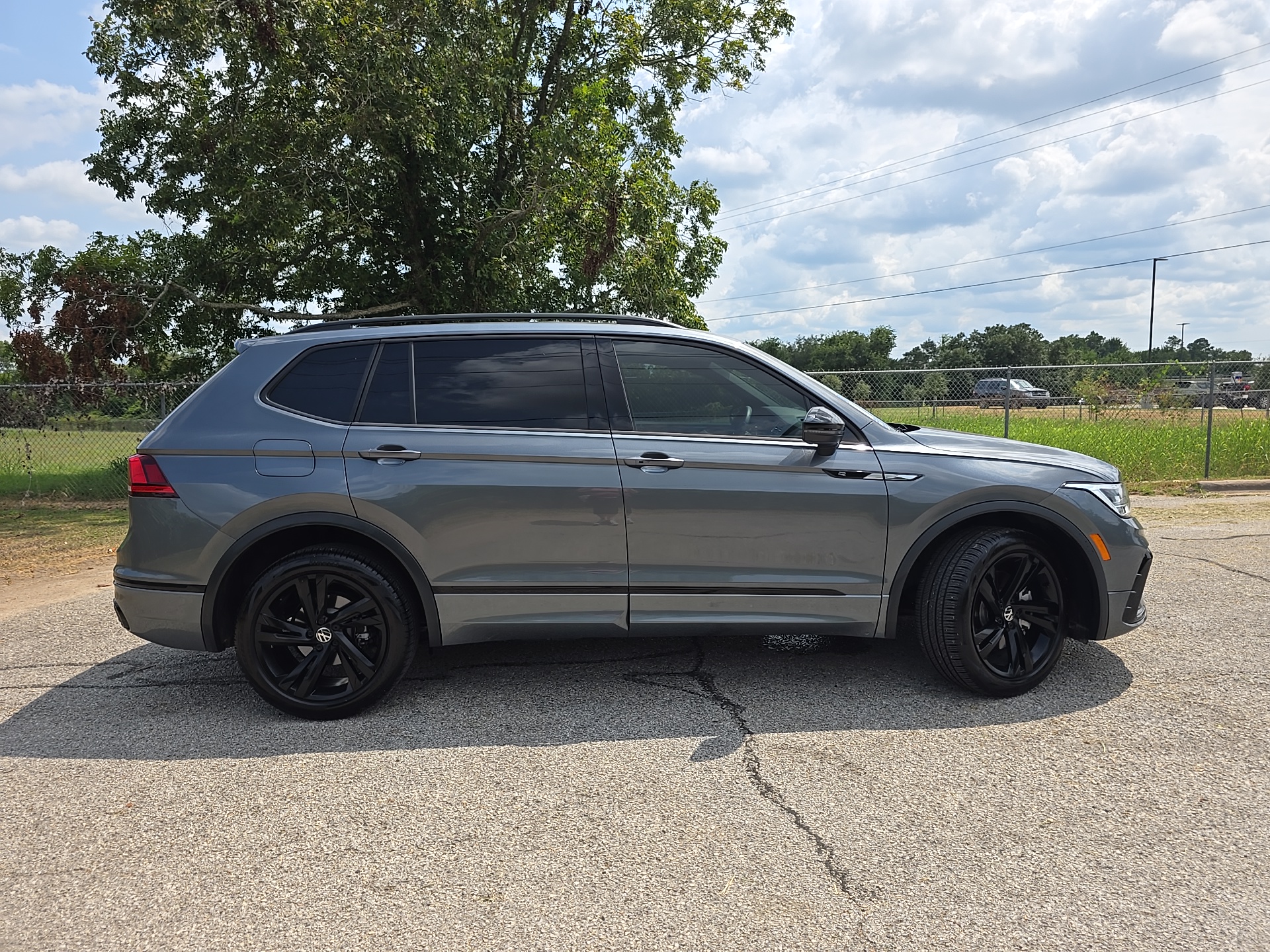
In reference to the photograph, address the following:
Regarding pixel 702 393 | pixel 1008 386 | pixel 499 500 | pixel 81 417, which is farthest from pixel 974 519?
pixel 81 417

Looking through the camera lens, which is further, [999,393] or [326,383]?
[999,393]

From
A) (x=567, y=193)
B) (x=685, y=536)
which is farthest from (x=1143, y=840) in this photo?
(x=567, y=193)

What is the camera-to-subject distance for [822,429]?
398cm

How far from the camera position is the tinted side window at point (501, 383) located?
4113 millimetres

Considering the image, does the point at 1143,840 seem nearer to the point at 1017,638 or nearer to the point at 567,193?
the point at 1017,638

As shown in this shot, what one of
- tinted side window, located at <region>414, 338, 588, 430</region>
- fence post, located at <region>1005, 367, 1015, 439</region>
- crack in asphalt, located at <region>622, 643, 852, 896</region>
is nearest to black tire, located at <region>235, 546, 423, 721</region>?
tinted side window, located at <region>414, 338, 588, 430</region>

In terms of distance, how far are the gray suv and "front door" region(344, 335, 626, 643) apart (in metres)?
0.01

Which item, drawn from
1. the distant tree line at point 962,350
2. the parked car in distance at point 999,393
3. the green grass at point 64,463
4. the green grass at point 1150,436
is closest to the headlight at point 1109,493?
the green grass at point 1150,436

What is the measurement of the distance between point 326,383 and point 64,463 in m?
11.2

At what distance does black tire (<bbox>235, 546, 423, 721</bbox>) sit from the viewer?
3949 mm

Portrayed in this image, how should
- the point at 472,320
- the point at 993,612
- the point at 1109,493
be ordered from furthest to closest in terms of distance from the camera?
the point at 472,320
the point at 1109,493
the point at 993,612

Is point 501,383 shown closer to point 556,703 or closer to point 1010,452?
point 556,703

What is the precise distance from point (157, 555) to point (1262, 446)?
15.0 meters

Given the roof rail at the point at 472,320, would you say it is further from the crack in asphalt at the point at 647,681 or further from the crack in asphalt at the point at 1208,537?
the crack in asphalt at the point at 1208,537
